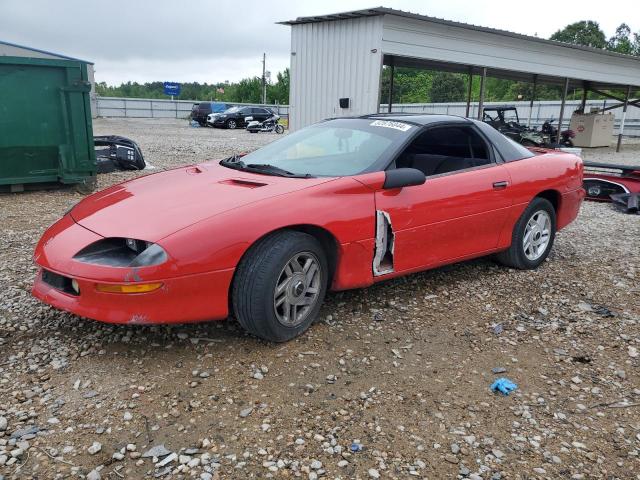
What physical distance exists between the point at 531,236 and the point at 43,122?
633 centimetres

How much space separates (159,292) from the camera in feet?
8.72

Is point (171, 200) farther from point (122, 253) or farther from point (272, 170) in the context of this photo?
point (272, 170)

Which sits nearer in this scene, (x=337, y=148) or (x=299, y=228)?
(x=299, y=228)

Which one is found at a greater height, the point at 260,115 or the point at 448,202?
the point at 448,202

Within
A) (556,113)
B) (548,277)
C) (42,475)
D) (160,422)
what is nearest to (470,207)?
(548,277)

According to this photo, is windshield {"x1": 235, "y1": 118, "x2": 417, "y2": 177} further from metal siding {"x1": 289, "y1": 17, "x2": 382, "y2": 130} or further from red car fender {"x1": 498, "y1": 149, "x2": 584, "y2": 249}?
metal siding {"x1": 289, "y1": 17, "x2": 382, "y2": 130}

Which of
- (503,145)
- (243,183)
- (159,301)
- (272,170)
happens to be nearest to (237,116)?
(503,145)

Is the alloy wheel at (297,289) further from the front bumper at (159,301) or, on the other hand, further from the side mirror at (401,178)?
the side mirror at (401,178)

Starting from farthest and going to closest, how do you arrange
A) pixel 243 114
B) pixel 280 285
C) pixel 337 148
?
pixel 243 114 < pixel 337 148 < pixel 280 285

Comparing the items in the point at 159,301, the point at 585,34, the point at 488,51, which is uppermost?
the point at 585,34

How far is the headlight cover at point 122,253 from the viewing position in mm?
2660

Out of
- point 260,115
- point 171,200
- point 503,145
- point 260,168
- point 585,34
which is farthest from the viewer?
point 585,34

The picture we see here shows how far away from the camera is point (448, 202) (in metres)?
3.79

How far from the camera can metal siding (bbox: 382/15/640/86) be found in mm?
10164
